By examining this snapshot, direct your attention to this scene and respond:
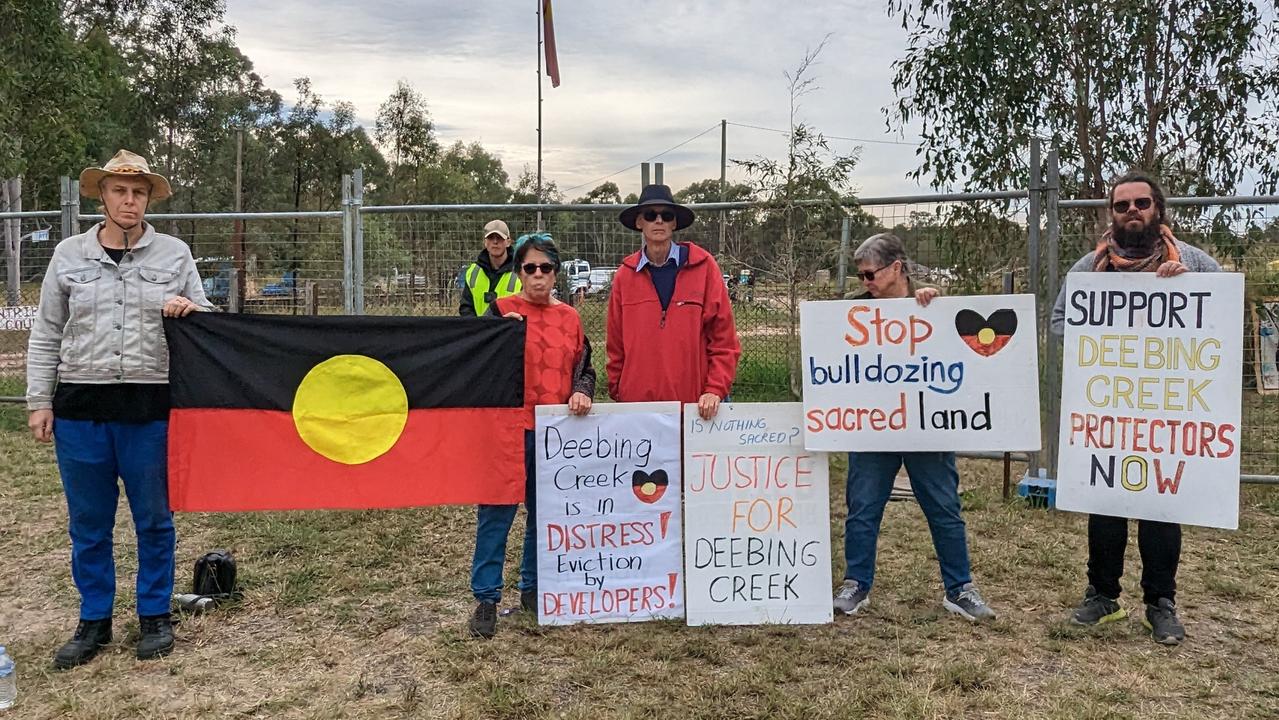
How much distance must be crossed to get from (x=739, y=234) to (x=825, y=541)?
291 cm

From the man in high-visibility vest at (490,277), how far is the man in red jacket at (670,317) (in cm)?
165

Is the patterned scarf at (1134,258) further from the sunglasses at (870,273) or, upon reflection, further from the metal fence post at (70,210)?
the metal fence post at (70,210)

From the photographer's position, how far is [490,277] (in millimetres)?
5555

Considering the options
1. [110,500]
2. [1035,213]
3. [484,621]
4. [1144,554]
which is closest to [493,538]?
[484,621]

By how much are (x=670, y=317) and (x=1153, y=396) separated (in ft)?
6.59

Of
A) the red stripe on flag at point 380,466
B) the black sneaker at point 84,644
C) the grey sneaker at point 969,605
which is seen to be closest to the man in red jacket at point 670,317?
the red stripe on flag at point 380,466

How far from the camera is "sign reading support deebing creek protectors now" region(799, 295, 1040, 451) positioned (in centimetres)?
380

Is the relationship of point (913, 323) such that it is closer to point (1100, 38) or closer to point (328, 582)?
point (328, 582)

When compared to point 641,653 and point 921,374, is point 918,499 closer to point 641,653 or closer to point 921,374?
point 921,374

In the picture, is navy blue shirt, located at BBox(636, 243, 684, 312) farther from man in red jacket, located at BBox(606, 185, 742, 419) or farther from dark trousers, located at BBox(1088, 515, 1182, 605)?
dark trousers, located at BBox(1088, 515, 1182, 605)

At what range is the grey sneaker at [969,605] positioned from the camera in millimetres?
3936

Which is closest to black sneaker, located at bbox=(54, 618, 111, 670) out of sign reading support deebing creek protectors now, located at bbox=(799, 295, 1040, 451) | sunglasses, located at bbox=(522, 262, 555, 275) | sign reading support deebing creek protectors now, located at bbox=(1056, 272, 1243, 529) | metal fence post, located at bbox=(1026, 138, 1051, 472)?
sunglasses, located at bbox=(522, 262, 555, 275)

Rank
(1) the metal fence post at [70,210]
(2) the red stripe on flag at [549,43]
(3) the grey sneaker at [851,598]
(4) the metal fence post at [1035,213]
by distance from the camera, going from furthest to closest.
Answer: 1. (2) the red stripe on flag at [549,43]
2. (1) the metal fence post at [70,210]
3. (4) the metal fence post at [1035,213]
4. (3) the grey sneaker at [851,598]

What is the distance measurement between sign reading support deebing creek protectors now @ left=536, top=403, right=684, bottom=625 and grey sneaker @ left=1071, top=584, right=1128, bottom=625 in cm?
171
